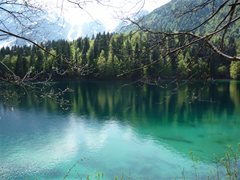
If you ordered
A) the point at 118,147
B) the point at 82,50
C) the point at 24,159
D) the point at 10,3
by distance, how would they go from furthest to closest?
the point at 82,50
the point at 118,147
the point at 24,159
the point at 10,3

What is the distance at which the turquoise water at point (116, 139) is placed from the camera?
777 inches

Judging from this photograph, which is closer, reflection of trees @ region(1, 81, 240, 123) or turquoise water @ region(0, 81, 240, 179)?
turquoise water @ region(0, 81, 240, 179)

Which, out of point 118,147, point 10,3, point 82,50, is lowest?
point 118,147

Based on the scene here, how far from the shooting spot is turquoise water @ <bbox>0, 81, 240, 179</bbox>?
19.7 m

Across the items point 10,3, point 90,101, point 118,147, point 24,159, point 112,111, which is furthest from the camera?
point 90,101

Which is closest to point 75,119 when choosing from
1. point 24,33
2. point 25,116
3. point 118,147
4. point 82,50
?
point 25,116

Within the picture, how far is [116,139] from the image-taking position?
2764 cm

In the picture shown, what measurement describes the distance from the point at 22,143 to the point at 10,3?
23.8m

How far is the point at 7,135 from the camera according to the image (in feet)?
93.9

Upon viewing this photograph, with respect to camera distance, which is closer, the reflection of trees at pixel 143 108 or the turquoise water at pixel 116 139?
the turquoise water at pixel 116 139

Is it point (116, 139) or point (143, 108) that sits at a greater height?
point (143, 108)

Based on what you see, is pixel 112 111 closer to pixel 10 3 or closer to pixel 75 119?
pixel 75 119

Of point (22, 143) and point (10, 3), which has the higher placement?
point (10, 3)

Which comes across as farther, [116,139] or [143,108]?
[143,108]
